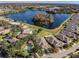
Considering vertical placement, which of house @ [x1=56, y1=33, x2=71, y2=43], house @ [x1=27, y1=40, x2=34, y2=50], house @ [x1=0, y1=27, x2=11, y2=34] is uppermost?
house @ [x1=0, y1=27, x2=11, y2=34]

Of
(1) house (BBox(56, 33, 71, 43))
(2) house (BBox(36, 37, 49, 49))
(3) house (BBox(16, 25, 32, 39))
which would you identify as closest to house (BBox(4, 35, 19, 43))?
(3) house (BBox(16, 25, 32, 39))

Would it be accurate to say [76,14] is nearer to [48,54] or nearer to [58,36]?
[58,36]

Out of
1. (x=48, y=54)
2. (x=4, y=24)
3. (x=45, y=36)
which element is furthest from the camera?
(x=4, y=24)

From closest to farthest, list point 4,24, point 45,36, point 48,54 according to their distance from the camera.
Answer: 1. point 48,54
2. point 45,36
3. point 4,24

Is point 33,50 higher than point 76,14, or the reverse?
point 76,14

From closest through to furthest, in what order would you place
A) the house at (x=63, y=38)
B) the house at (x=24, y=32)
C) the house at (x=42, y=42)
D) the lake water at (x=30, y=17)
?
the house at (x=42, y=42) < the house at (x=63, y=38) < the house at (x=24, y=32) < the lake water at (x=30, y=17)

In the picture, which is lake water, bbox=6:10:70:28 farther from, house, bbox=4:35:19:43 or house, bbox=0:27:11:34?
house, bbox=4:35:19:43

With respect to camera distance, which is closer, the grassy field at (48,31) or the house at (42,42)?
the house at (42,42)

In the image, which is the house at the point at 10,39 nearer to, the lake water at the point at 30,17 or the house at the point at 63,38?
the lake water at the point at 30,17

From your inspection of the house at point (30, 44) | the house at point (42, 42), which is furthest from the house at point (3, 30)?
the house at point (42, 42)

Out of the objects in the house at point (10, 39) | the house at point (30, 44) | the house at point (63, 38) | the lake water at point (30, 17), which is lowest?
the house at point (30, 44)

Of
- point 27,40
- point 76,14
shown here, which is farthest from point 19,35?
point 76,14
